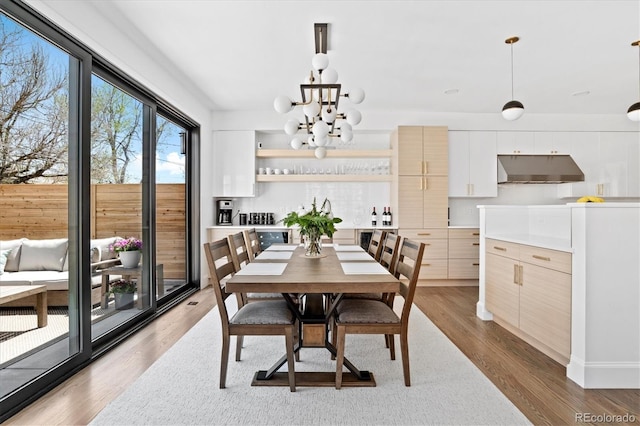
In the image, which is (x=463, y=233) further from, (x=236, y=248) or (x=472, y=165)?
(x=236, y=248)

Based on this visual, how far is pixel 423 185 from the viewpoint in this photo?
5.22 metres

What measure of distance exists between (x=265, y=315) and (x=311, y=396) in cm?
54

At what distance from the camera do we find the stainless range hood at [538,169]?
5.19 m

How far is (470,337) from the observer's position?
3.08 meters

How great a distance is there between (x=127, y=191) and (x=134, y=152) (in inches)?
15.6

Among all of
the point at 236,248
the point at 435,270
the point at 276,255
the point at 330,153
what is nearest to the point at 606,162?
the point at 435,270

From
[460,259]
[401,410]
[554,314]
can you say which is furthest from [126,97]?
[460,259]

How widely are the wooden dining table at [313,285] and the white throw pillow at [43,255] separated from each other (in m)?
1.26

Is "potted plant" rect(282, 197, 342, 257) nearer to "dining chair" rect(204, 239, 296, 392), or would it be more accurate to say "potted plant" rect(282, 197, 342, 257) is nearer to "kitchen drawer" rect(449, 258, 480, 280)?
"dining chair" rect(204, 239, 296, 392)

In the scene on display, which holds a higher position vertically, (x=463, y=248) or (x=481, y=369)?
(x=463, y=248)

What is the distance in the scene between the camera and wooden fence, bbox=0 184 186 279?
1.99m

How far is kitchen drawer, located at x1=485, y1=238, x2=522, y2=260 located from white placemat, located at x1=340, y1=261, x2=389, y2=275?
149cm

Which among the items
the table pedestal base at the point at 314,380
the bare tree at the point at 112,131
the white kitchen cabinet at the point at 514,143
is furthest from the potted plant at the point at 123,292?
the white kitchen cabinet at the point at 514,143

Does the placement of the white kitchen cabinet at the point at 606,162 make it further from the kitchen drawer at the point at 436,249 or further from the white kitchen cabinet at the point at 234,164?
the white kitchen cabinet at the point at 234,164
